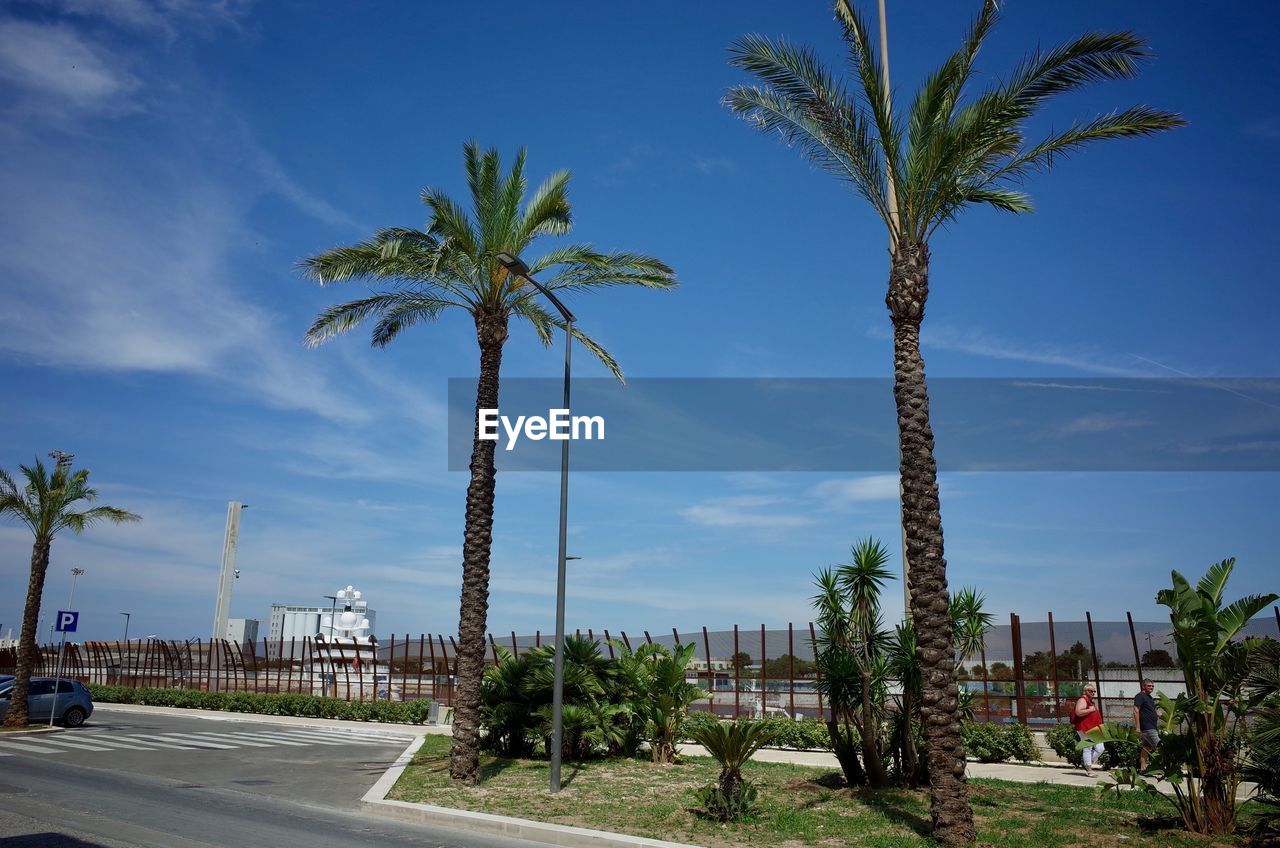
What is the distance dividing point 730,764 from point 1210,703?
6093mm

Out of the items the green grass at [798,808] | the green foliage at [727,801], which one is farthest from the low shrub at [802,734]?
the green foliage at [727,801]

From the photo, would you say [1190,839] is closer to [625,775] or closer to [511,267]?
[625,775]

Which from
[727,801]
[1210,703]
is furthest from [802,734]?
[1210,703]

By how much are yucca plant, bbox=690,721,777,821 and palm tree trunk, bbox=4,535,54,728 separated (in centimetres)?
2372

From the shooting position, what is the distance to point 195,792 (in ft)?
48.9

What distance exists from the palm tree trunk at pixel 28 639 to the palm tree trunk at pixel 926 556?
26764 mm

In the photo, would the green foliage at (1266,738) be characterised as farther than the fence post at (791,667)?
No

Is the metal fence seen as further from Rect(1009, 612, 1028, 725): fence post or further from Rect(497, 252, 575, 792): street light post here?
Rect(497, 252, 575, 792): street light post

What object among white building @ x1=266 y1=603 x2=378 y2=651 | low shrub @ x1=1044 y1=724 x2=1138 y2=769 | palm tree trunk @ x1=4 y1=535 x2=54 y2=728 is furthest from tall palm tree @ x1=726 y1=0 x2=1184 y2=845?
white building @ x1=266 y1=603 x2=378 y2=651

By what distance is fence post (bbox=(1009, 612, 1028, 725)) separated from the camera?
2072 cm

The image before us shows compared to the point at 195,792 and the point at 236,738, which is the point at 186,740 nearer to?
the point at 236,738

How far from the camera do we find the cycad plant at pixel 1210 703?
1071 cm

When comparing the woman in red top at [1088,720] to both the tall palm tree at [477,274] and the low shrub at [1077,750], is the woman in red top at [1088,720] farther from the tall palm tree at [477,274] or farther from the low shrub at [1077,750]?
the tall palm tree at [477,274]

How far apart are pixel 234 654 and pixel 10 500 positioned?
15.2 metres
